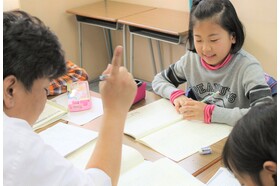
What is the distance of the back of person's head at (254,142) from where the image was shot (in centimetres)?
79

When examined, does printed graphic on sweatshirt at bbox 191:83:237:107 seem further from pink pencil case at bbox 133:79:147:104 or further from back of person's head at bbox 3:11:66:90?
back of person's head at bbox 3:11:66:90

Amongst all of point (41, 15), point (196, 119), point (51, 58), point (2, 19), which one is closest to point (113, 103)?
point (51, 58)

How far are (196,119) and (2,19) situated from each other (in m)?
0.92

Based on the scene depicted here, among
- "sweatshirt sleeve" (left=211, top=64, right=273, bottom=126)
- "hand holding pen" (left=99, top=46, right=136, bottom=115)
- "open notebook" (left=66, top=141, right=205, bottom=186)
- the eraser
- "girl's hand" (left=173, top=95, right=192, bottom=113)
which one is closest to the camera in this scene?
"hand holding pen" (left=99, top=46, right=136, bottom=115)

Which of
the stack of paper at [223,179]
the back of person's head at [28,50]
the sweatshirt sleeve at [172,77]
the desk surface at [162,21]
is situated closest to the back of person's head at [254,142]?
the stack of paper at [223,179]

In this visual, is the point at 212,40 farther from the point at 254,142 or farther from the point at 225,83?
the point at 254,142

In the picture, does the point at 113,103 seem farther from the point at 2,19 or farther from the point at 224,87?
the point at 224,87

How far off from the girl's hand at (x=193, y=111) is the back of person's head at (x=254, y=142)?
659 millimetres

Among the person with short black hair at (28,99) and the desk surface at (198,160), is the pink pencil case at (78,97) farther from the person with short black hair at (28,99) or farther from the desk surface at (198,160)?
the person with short black hair at (28,99)

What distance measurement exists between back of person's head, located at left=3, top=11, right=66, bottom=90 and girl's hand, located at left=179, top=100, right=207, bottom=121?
784mm

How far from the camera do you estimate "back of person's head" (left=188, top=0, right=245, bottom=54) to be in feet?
5.58

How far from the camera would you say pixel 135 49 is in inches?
163

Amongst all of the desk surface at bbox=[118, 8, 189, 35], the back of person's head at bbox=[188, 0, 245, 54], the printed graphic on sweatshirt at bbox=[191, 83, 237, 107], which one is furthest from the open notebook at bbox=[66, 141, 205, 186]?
the desk surface at bbox=[118, 8, 189, 35]

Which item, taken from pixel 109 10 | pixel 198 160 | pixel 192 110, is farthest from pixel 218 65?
pixel 109 10
